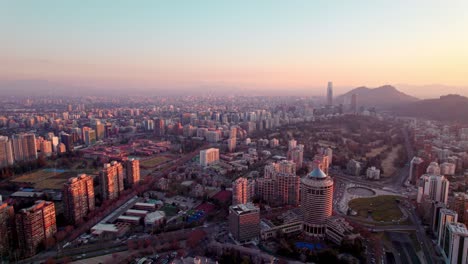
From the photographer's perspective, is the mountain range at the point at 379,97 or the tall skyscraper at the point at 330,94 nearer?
the tall skyscraper at the point at 330,94

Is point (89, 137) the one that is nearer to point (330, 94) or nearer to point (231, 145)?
point (231, 145)

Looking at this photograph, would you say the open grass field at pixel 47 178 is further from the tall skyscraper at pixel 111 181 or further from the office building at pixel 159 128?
the office building at pixel 159 128

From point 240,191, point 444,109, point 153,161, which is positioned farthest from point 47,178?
point 444,109

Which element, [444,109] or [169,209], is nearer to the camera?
[169,209]

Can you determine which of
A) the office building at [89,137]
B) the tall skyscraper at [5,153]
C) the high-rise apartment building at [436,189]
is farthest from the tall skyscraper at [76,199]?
the office building at [89,137]

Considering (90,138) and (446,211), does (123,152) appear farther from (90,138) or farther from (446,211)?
(446,211)

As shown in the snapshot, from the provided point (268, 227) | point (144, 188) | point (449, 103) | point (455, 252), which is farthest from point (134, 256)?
point (449, 103)

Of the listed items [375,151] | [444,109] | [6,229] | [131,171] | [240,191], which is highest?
[444,109]
